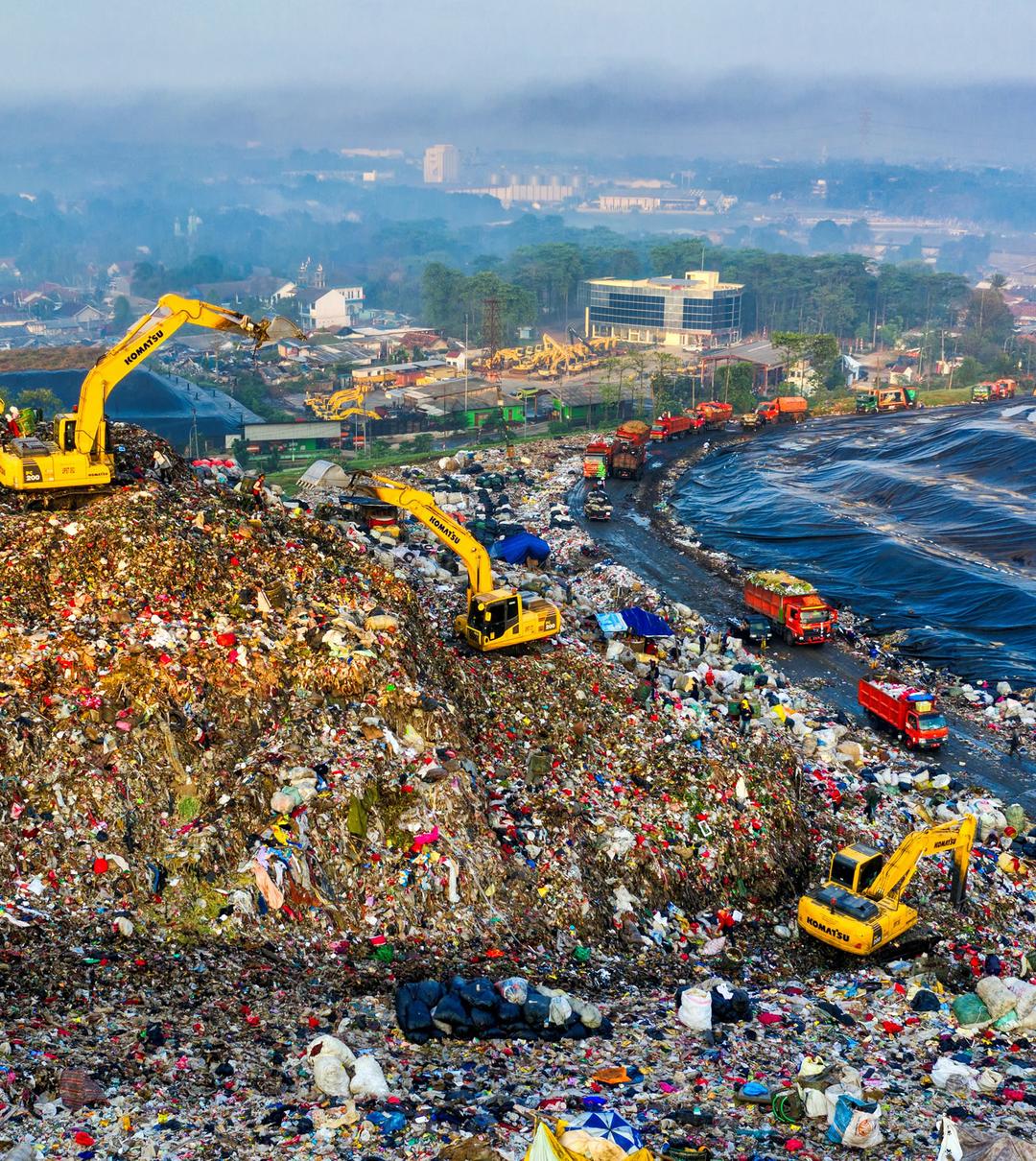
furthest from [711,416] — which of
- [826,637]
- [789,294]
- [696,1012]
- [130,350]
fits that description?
[789,294]

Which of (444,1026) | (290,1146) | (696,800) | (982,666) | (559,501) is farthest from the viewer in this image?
(559,501)

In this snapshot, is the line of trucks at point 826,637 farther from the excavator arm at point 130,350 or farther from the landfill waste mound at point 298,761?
the excavator arm at point 130,350

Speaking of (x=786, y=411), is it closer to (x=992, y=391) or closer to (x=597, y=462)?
(x=992, y=391)

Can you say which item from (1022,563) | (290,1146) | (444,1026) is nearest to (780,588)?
(1022,563)

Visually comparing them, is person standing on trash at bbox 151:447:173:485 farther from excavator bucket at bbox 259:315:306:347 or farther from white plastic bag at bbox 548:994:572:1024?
white plastic bag at bbox 548:994:572:1024

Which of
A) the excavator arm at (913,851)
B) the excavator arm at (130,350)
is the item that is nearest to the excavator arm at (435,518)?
the excavator arm at (130,350)

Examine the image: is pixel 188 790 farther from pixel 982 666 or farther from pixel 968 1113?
pixel 982 666
